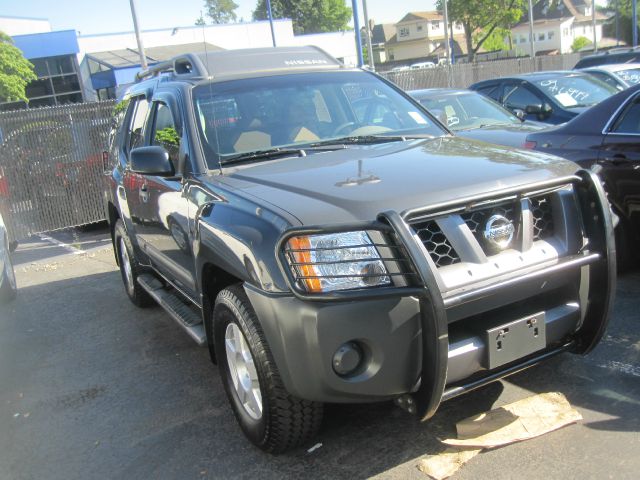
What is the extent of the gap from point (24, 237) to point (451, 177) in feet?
30.6

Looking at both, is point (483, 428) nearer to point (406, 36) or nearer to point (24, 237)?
point (24, 237)

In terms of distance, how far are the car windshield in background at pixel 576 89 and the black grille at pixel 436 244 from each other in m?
7.16

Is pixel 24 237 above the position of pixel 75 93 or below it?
below

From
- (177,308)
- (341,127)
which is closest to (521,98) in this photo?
(341,127)

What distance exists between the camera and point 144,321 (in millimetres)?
5613

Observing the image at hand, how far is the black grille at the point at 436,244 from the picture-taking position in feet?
8.68

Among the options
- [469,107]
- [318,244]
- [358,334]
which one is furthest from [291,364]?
[469,107]

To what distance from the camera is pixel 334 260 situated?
8.33ft

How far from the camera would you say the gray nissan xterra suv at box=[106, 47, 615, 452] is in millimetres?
2506

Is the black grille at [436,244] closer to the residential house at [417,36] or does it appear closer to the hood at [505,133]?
the hood at [505,133]

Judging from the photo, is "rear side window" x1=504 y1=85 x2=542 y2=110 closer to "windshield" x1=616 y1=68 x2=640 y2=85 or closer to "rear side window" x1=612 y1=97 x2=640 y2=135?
"windshield" x1=616 y1=68 x2=640 y2=85

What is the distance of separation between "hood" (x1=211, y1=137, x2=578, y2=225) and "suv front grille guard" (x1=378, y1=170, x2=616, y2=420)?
0.10 meters

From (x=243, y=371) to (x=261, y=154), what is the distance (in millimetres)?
1282

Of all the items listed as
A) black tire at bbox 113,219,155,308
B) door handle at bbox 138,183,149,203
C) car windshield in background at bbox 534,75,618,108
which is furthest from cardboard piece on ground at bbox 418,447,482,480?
car windshield in background at bbox 534,75,618,108
